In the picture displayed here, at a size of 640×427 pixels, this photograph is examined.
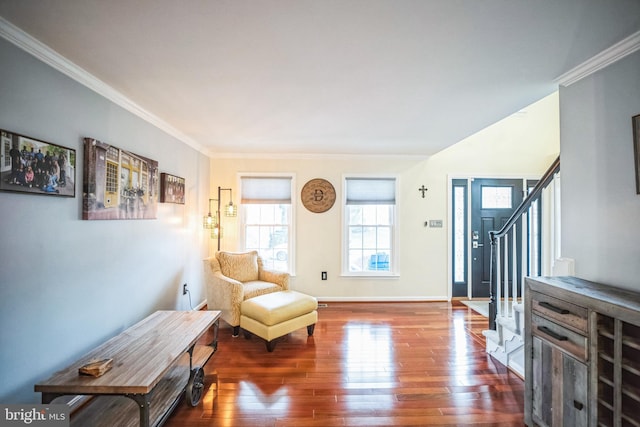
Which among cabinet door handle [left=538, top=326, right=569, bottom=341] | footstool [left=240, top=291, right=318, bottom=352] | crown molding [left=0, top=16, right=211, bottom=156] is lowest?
footstool [left=240, top=291, right=318, bottom=352]

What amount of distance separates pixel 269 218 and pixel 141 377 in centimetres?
317

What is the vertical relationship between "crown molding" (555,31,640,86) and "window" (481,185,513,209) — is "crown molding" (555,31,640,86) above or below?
above

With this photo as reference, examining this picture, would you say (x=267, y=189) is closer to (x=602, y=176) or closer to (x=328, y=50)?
(x=328, y=50)

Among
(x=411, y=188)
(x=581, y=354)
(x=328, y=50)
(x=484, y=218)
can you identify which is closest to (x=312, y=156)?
(x=411, y=188)

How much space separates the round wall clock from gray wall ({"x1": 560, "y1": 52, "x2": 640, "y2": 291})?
9.82ft

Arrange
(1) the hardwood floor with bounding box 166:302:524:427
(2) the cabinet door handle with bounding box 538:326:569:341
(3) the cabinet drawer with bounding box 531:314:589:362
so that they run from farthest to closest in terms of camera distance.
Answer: (1) the hardwood floor with bounding box 166:302:524:427 → (2) the cabinet door handle with bounding box 538:326:569:341 → (3) the cabinet drawer with bounding box 531:314:589:362

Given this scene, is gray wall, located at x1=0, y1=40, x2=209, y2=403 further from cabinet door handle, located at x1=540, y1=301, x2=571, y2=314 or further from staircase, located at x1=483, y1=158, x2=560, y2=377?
staircase, located at x1=483, y1=158, x2=560, y2=377

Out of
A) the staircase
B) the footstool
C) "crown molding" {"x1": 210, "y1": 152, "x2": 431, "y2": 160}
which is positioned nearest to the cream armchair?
the footstool

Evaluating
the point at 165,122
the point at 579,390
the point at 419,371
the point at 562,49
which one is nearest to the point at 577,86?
the point at 562,49

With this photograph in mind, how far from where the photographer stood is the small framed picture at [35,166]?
1.51m

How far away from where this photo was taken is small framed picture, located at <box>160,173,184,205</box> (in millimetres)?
3092

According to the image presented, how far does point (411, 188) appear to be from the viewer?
4609 millimetres

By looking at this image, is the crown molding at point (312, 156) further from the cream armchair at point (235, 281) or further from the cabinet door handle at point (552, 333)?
the cabinet door handle at point (552, 333)

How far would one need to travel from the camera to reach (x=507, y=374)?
2477mm
